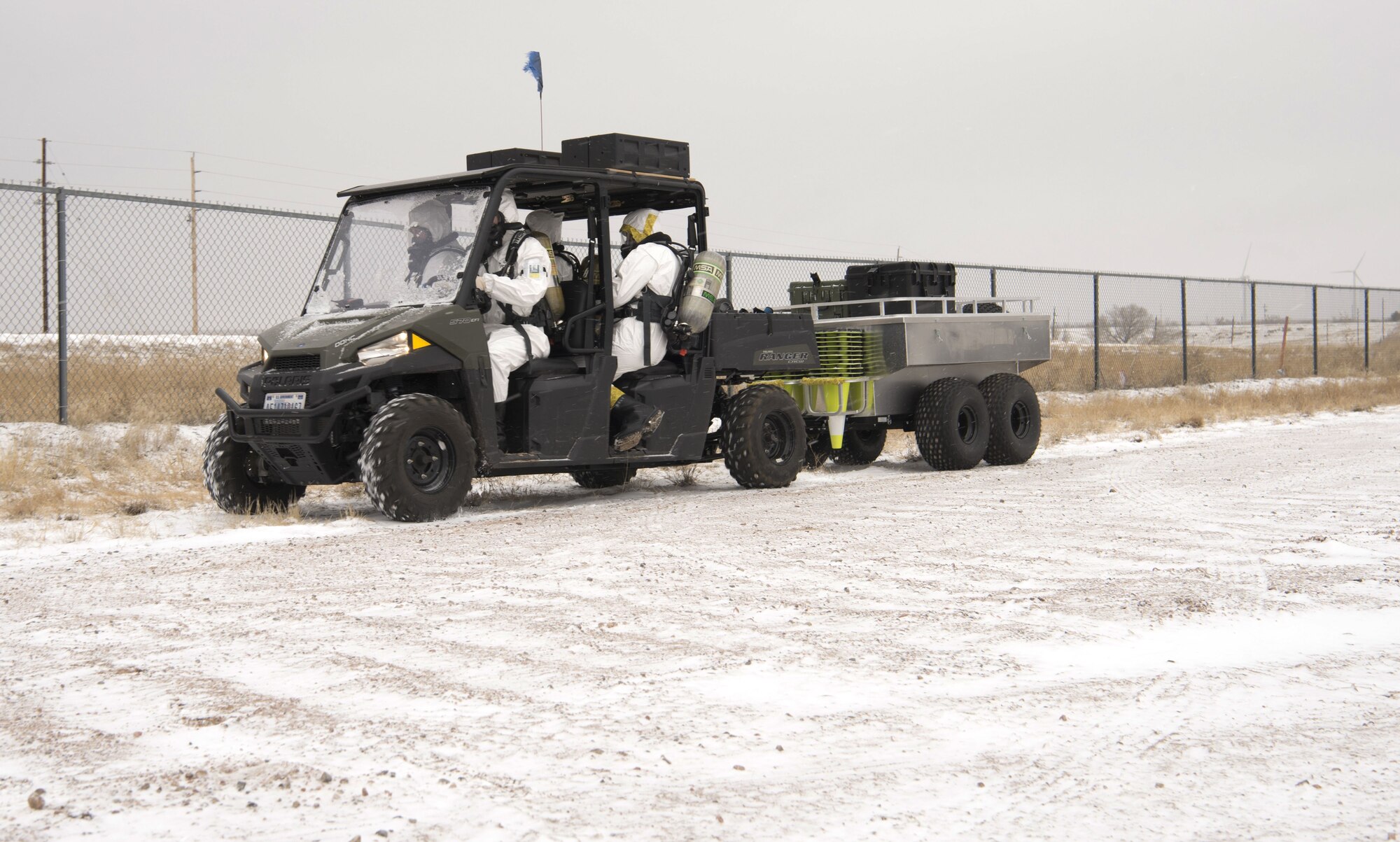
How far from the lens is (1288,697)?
13.5ft

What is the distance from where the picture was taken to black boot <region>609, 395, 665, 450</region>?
9492 mm

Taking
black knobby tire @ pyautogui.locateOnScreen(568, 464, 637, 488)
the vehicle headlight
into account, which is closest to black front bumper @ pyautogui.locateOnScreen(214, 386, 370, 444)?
the vehicle headlight

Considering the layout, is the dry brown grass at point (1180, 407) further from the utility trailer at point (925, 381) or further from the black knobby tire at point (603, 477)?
the black knobby tire at point (603, 477)

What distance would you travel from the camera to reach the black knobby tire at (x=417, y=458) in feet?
26.1

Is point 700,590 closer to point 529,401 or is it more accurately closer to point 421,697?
point 421,697

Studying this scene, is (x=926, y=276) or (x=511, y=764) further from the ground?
(x=926, y=276)

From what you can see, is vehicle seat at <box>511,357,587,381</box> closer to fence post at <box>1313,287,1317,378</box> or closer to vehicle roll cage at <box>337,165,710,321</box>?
vehicle roll cage at <box>337,165,710,321</box>

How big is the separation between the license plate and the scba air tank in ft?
9.27

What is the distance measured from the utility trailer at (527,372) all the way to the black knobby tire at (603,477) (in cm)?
2

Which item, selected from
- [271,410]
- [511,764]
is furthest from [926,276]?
[511,764]

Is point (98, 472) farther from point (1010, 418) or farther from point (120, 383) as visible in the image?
point (1010, 418)

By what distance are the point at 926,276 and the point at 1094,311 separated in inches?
417

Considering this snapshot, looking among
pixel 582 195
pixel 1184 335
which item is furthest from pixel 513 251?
pixel 1184 335

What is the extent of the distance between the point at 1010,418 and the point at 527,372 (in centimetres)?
541
